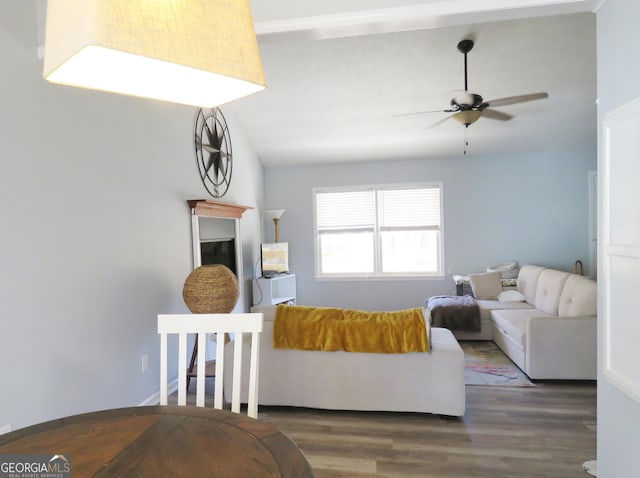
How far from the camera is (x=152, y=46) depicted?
750mm

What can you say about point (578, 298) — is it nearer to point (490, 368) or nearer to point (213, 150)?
point (490, 368)

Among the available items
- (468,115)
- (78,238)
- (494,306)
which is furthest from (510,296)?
(78,238)

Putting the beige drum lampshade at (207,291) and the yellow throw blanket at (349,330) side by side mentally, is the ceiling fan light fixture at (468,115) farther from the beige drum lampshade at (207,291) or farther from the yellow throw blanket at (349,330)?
the beige drum lampshade at (207,291)

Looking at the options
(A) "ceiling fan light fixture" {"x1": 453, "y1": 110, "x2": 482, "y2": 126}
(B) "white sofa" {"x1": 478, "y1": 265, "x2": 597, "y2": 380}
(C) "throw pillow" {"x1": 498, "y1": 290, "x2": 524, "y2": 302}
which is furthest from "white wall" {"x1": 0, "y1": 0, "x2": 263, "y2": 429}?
(C) "throw pillow" {"x1": 498, "y1": 290, "x2": 524, "y2": 302}

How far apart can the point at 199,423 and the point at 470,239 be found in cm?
558

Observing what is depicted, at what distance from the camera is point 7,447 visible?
110cm

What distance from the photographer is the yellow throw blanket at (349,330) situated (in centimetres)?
271

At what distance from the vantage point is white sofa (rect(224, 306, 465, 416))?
273cm

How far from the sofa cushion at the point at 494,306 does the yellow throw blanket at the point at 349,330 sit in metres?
2.35

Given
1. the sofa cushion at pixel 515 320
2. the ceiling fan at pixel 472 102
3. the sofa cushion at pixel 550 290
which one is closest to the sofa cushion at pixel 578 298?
the sofa cushion at pixel 550 290

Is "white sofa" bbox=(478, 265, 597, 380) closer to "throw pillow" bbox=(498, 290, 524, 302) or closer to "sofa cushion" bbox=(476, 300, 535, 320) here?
"sofa cushion" bbox=(476, 300, 535, 320)

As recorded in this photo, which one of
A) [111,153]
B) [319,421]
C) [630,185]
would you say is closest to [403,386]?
[319,421]

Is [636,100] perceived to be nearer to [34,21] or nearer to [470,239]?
[34,21]

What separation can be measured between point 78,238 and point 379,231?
4691 mm
